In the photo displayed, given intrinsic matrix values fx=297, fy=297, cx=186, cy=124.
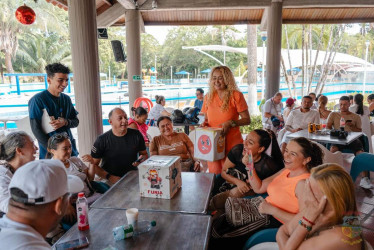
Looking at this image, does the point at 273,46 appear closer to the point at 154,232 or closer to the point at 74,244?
the point at 154,232

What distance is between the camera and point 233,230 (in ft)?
6.73

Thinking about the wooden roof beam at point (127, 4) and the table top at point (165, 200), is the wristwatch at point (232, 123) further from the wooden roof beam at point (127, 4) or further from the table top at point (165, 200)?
the wooden roof beam at point (127, 4)

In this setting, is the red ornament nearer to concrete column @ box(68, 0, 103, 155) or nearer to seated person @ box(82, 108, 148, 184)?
concrete column @ box(68, 0, 103, 155)

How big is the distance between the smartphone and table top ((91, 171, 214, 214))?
44 centimetres

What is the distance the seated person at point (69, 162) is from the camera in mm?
2441

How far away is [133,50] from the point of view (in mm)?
7035

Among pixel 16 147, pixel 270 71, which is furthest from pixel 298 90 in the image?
pixel 16 147

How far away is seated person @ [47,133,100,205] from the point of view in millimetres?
2441

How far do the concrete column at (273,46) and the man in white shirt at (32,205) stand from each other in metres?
6.65

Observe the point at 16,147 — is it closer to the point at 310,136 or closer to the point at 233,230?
the point at 233,230

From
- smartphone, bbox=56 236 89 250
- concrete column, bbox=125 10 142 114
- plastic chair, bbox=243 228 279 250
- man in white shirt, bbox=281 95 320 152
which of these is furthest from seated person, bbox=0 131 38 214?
concrete column, bbox=125 10 142 114

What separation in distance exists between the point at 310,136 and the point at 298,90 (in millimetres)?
19932

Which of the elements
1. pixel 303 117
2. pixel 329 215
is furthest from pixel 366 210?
pixel 329 215

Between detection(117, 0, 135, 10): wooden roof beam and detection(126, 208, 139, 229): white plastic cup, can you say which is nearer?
detection(126, 208, 139, 229): white plastic cup
